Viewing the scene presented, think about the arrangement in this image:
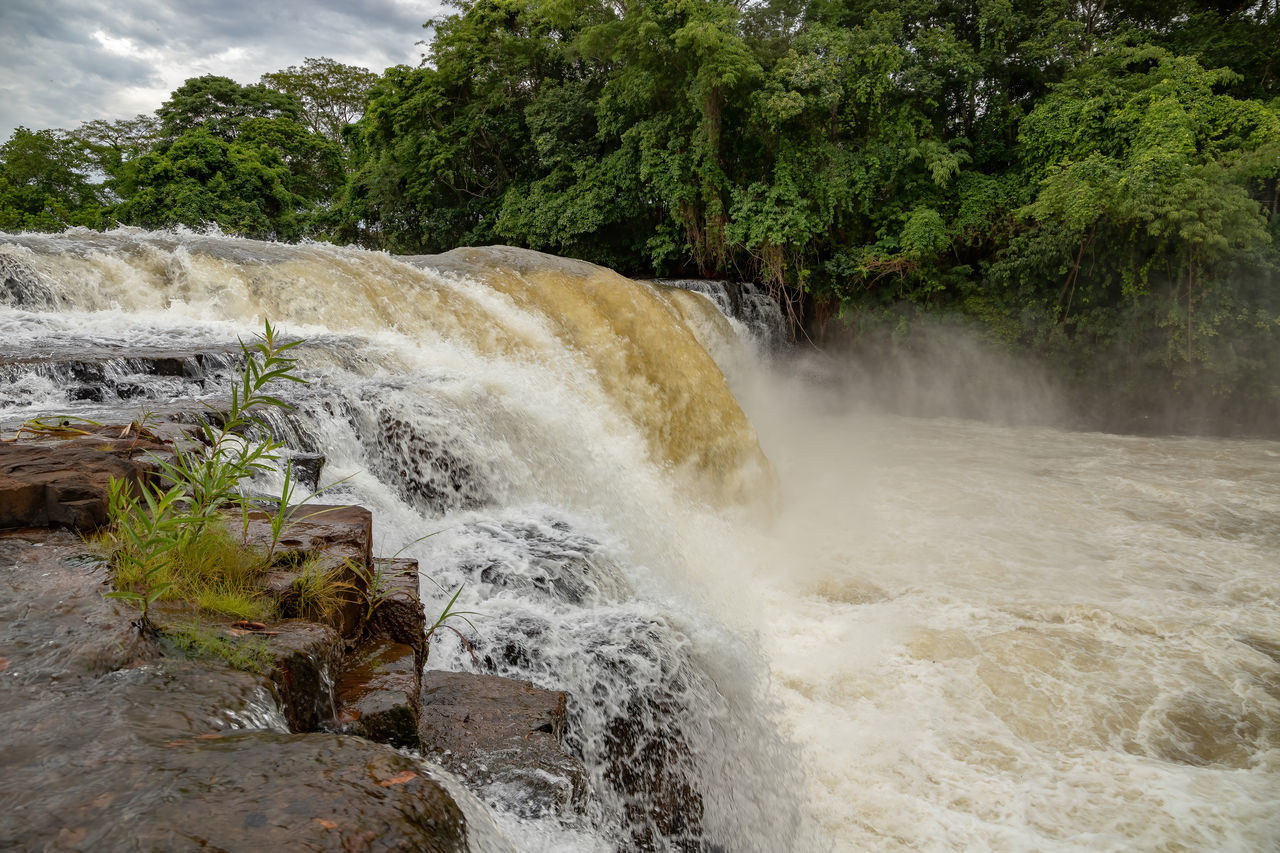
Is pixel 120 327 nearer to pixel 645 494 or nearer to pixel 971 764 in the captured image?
pixel 645 494

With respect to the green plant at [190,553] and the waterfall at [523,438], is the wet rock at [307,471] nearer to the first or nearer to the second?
the waterfall at [523,438]

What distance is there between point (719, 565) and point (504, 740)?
392 cm

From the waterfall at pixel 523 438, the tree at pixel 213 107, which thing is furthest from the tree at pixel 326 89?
the waterfall at pixel 523 438

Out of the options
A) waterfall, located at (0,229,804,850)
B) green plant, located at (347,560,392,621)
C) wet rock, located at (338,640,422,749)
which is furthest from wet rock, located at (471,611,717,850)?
wet rock, located at (338,640,422,749)

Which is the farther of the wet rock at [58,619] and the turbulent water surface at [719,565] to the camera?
the turbulent water surface at [719,565]

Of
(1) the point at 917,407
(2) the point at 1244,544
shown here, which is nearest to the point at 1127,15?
(1) the point at 917,407

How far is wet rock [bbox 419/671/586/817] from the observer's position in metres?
2.07

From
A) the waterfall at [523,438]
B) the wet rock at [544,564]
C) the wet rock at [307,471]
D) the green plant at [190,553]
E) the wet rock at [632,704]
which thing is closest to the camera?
the green plant at [190,553]

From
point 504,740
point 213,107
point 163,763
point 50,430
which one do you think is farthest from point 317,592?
point 213,107

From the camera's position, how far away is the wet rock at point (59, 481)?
7.52 ft

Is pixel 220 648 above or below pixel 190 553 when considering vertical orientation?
below

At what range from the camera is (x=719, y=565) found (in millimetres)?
6016

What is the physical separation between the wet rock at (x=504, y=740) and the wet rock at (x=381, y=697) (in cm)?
15

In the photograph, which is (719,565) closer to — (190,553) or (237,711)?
(190,553)
